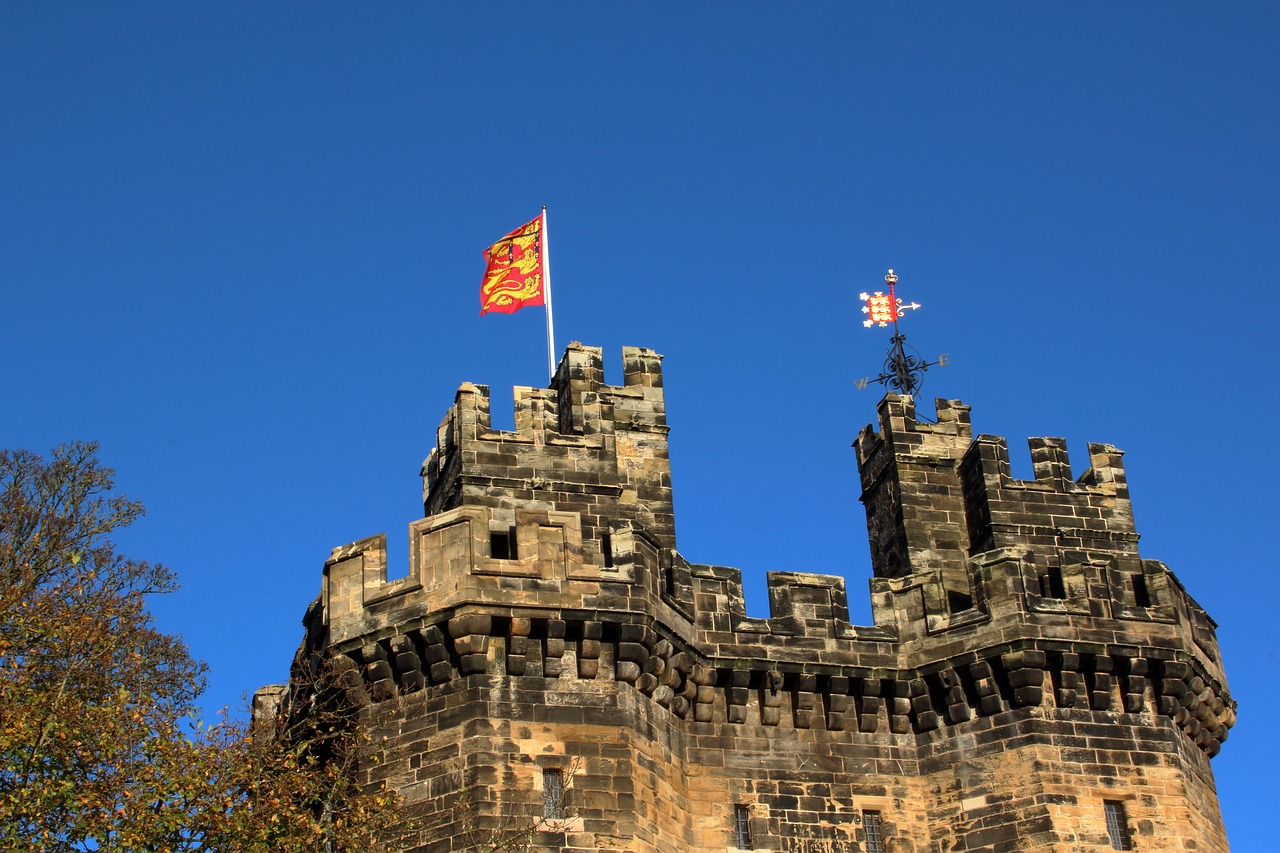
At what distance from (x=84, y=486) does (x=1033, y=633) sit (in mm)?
16978

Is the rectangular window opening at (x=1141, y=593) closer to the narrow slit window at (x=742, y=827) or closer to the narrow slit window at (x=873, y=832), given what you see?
the narrow slit window at (x=873, y=832)

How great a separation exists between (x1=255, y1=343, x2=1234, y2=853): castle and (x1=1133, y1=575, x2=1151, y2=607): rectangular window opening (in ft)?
0.22

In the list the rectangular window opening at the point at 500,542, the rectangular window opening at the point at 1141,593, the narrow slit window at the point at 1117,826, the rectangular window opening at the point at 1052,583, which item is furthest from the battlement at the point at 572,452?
the narrow slit window at the point at 1117,826

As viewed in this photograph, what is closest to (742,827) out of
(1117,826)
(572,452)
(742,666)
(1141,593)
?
(742,666)

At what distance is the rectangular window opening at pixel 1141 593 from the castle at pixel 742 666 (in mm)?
68

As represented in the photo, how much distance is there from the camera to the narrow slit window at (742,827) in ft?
98.1

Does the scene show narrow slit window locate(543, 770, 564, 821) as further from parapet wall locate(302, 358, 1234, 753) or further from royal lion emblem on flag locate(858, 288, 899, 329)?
royal lion emblem on flag locate(858, 288, 899, 329)

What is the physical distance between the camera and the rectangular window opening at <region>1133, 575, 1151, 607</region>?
107 feet

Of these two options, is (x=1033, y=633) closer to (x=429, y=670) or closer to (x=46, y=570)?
(x=429, y=670)

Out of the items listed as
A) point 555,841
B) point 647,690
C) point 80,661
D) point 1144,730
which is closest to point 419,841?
point 555,841

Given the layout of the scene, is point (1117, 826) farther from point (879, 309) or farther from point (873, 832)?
point (879, 309)

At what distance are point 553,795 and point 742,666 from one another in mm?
4430

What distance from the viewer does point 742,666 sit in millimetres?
30984

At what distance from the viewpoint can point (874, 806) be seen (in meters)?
30.8
